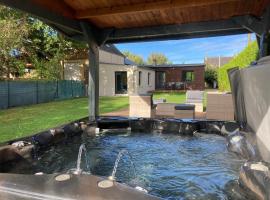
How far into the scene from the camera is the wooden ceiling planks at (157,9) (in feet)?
17.7

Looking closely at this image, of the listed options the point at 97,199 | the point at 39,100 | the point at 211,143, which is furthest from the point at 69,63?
the point at 97,199

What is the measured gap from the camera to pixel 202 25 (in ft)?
22.0

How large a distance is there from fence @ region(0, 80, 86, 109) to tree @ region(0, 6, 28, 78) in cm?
165

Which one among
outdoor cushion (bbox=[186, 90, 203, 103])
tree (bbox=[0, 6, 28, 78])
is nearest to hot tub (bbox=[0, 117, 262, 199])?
outdoor cushion (bbox=[186, 90, 203, 103])

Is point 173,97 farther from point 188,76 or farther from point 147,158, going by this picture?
point 147,158

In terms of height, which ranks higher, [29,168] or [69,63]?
[69,63]

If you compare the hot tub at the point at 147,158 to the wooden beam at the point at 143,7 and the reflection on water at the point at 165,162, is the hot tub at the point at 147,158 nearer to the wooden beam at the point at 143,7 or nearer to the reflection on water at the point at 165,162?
the reflection on water at the point at 165,162

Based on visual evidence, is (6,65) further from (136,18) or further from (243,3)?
(243,3)

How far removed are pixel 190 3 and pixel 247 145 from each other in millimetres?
2797

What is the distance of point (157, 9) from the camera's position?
18.1ft

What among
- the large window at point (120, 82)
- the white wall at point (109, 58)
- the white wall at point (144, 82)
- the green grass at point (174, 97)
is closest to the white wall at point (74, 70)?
the white wall at point (109, 58)

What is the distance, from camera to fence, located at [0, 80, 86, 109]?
41.5ft

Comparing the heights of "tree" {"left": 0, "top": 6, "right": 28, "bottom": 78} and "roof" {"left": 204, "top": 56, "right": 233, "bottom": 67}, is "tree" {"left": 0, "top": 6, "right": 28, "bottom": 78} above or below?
below

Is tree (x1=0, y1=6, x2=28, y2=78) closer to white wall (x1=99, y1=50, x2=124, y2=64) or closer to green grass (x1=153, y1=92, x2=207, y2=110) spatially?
white wall (x1=99, y1=50, x2=124, y2=64)
